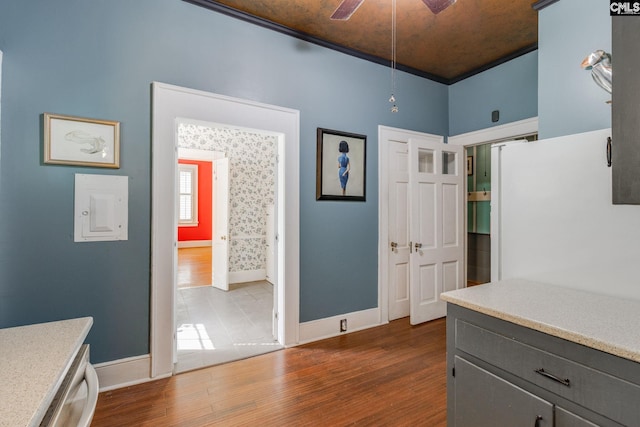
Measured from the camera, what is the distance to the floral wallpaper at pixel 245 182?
4.95 meters

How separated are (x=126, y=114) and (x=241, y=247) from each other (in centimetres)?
321

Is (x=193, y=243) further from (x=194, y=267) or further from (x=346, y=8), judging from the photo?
(x=346, y=8)

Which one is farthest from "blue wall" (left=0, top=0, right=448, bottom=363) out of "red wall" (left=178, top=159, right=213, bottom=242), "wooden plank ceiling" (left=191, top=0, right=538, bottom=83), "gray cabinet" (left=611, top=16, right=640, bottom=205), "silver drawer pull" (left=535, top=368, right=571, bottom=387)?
"red wall" (left=178, top=159, right=213, bottom=242)

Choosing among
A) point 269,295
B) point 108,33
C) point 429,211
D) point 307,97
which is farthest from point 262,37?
point 269,295

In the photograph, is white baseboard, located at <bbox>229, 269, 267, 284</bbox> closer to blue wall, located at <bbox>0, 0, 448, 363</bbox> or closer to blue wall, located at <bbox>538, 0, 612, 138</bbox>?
blue wall, located at <bbox>0, 0, 448, 363</bbox>

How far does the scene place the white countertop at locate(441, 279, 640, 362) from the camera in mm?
972

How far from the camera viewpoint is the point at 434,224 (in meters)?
3.38

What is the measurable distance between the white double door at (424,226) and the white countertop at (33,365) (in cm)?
284

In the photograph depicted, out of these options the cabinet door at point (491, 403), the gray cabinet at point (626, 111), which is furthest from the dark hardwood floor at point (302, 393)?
the gray cabinet at point (626, 111)

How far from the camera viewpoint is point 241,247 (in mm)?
5082

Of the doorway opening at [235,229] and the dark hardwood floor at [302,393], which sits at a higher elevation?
the doorway opening at [235,229]

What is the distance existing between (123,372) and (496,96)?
4.22m

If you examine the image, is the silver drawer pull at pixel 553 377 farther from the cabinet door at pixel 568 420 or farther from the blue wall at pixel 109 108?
the blue wall at pixel 109 108

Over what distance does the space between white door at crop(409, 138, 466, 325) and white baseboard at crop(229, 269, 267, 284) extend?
2830 mm
